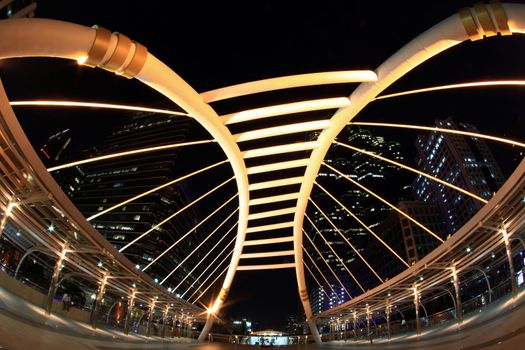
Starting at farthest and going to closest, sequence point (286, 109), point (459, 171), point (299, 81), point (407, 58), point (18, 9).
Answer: point (459, 171)
point (18, 9)
point (286, 109)
point (299, 81)
point (407, 58)

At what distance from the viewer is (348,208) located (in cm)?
14775

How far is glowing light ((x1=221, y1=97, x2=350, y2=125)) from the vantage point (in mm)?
12922

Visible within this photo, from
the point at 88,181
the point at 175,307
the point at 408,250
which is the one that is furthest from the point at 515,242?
the point at 88,181

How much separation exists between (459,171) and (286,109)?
10125cm

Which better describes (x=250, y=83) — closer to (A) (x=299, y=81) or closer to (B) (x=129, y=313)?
(A) (x=299, y=81)

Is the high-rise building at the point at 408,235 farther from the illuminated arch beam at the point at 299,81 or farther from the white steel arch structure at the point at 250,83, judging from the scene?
the illuminated arch beam at the point at 299,81

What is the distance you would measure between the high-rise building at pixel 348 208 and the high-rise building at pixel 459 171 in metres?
28.6

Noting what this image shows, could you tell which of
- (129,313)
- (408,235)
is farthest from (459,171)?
(129,313)

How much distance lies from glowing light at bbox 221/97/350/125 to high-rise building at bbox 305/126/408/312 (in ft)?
371

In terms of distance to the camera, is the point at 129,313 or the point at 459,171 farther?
the point at 459,171

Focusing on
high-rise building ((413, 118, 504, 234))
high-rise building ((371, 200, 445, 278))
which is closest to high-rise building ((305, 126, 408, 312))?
high-rise building ((371, 200, 445, 278))

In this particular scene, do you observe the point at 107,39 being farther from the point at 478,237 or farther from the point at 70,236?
the point at 478,237

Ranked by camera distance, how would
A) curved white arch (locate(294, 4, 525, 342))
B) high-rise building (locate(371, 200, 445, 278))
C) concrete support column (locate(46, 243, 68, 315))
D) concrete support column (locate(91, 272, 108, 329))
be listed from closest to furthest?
curved white arch (locate(294, 4, 525, 342)) < concrete support column (locate(46, 243, 68, 315)) < concrete support column (locate(91, 272, 108, 329)) < high-rise building (locate(371, 200, 445, 278))

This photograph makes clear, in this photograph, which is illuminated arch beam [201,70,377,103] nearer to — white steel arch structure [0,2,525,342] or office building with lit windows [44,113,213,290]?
white steel arch structure [0,2,525,342]
